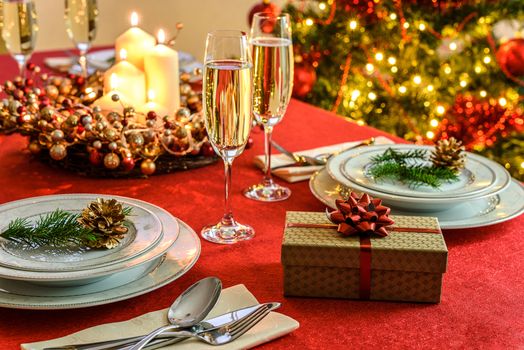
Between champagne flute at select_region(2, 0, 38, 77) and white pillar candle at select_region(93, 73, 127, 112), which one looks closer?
white pillar candle at select_region(93, 73, 127, 112)

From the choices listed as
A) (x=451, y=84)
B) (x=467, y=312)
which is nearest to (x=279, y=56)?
(x=467, y=312)

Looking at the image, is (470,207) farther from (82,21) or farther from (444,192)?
(82,21)

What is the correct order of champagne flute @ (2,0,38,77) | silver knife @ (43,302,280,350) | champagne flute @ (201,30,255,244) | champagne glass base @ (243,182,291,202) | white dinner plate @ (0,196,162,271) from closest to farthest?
silver knife @ (43,302,280,350) < white dinner plate @ (0,196,162,271) < champagne flute @ (201,30,255,244) < champagne glass base @ (243,182,291,202) < champagne flute @ (2,0,38,77)

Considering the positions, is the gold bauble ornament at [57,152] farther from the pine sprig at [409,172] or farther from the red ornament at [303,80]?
the red ornament at [303,80]

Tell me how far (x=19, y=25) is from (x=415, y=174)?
36.6 inches

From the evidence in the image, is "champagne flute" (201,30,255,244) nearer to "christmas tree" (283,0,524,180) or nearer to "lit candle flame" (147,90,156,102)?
"lit candle flame" (147,90,156,102)

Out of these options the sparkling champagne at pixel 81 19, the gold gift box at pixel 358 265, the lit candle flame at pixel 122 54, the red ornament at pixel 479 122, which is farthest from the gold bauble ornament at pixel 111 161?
the red ornament at pixel 479 122

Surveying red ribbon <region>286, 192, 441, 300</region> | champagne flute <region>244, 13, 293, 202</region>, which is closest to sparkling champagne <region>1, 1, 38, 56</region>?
champagne flute <region>244, 13, 293, 202</region>

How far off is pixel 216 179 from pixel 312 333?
55 centimetres

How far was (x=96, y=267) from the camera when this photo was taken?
834 mm

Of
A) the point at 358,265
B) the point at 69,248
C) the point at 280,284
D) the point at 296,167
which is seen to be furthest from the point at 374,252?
the point at 296,167

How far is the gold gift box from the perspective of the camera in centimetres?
86

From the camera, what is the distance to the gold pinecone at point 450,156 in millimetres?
1185

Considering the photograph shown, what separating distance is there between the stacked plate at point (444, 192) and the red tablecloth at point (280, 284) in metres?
0.03
